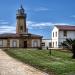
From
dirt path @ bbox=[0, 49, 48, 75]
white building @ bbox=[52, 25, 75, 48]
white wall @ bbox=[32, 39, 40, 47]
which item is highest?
white building @ bbox=[52, 25, 75, 48]

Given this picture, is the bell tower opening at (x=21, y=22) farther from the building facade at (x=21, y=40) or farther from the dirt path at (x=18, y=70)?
the dirt path at (x=18, y=70)

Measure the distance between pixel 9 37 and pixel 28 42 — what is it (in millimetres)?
4454

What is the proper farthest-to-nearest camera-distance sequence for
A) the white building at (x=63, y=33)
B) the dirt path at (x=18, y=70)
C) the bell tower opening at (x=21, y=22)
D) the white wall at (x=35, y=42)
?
the bell tower opening at (x=21, y=22) → the white building at (x=63, y=33) → the white wall at (x=35, y=42) → the dirt path at (x=18, y=70)

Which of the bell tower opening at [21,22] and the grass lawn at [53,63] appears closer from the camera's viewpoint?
the grass lawn at [53,63]

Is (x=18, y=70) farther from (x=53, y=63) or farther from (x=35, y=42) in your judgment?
(x=35, y=42)

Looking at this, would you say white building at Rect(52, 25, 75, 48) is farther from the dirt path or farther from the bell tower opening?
the dirt path

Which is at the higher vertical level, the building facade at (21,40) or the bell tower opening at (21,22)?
the bell tower opening at (21,22)

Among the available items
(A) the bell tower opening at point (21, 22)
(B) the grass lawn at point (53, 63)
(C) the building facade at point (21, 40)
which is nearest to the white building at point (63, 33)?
(C) the building facade at point (21, 40)

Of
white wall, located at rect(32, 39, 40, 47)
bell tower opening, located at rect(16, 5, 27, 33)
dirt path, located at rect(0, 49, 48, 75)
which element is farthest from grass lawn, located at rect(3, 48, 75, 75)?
bell tower opening, located at rect(16, 5, 27, 33)

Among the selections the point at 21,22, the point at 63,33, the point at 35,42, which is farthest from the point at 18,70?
the point at 21,22

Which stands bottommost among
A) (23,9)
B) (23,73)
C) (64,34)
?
(23,73)

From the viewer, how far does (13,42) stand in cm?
7675

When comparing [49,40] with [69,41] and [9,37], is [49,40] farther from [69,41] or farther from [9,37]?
[69,41]

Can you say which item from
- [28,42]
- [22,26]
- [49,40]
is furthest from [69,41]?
[49,40]
